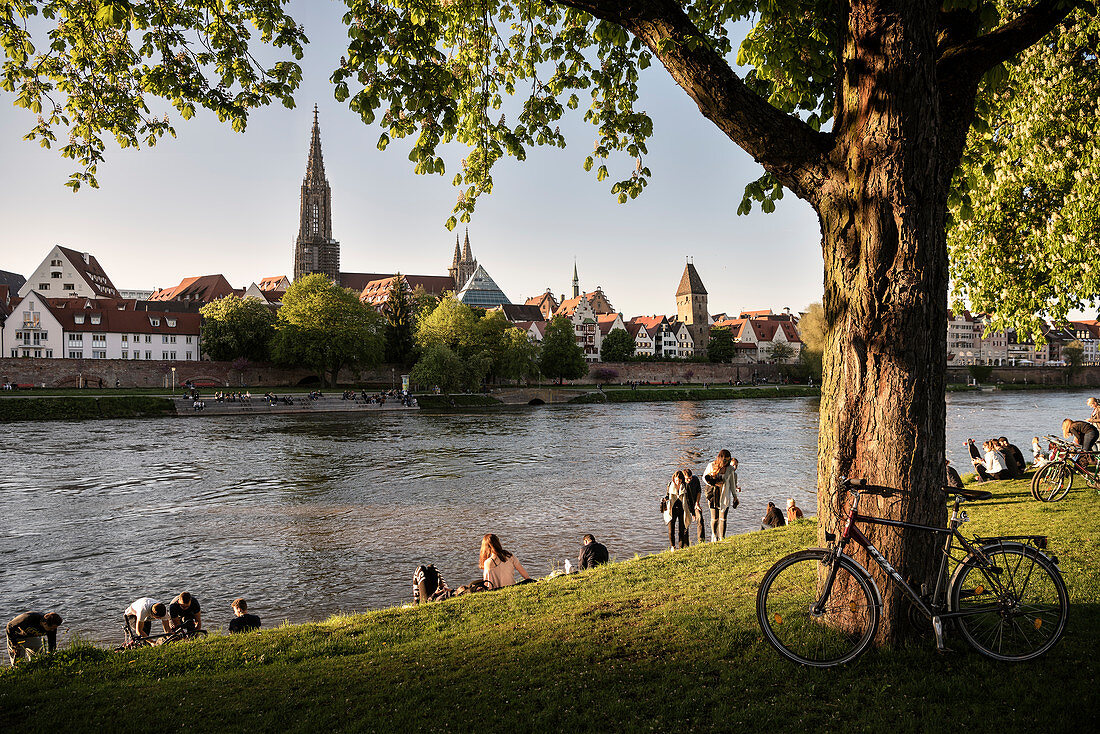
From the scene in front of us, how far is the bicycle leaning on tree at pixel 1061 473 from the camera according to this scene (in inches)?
462

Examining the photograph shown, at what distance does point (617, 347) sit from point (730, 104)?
362 ft

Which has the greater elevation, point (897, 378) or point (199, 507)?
point (897, 378)

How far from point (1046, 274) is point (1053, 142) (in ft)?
10.0

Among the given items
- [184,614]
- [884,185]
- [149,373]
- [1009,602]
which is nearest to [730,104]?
[884,185]

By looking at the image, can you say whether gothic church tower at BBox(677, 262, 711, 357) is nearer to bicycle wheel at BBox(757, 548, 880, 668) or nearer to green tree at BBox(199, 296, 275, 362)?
green tree at BBox(199, 296, 275, 362)

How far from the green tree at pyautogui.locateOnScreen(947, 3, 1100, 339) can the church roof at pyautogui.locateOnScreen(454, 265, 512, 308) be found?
123241 mm

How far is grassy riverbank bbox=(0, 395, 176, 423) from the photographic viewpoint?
49.5 m

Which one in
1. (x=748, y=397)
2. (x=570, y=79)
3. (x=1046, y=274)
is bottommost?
(x=748, y=397)

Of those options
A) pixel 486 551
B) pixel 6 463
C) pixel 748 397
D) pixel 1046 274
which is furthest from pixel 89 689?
pixel 748 397

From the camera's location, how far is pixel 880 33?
451cm

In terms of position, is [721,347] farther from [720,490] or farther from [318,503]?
[720,490]

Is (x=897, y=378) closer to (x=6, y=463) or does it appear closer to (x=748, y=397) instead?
(x=6, y=463)

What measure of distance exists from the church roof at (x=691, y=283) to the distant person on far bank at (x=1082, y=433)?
131 m

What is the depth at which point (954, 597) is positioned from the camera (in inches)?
184
